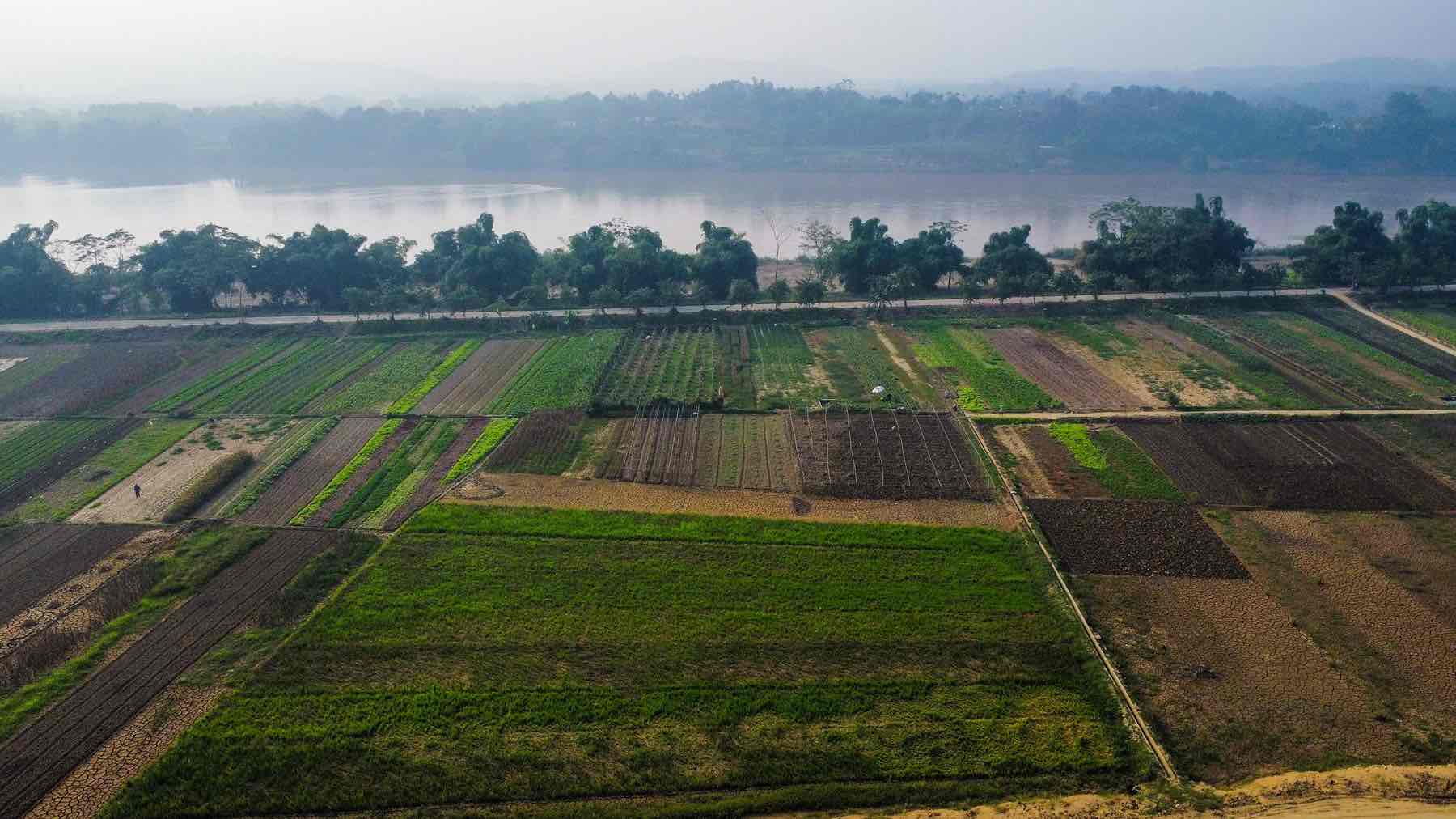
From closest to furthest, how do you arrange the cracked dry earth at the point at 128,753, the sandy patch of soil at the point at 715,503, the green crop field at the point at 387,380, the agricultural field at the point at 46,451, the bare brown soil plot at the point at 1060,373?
the cracked dry earth at the point at 128,753
the sandy patch of soil at the point at 715,503
the agricultural field at the point at 46,451
the bare brown soil plot at the point at 1060,373
the green crop field at the point at 387,380

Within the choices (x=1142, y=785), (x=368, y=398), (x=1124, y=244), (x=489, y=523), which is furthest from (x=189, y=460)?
(x=1124, y=244)

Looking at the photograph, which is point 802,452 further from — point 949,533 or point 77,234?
point 77,234

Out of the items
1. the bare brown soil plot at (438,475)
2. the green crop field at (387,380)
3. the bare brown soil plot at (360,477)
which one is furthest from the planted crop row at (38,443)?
the bare brown soil plot at (438,475)

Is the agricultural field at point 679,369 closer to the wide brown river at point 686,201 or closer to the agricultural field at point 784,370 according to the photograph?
the agricultural field at point 784,370

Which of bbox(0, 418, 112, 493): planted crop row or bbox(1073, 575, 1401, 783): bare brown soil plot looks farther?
bbox(0, 418, 112, 493): planted crop row

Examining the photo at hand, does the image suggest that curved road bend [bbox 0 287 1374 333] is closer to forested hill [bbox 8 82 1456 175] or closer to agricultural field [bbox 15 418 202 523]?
agricultural field [bbox 15 418 202 523]

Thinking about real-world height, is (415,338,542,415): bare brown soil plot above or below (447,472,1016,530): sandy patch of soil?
above

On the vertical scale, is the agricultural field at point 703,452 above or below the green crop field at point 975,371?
below

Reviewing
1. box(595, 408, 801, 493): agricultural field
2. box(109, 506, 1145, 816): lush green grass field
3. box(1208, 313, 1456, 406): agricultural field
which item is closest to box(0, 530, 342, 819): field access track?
box(109, 506, 1145, 816): lush green grass field
